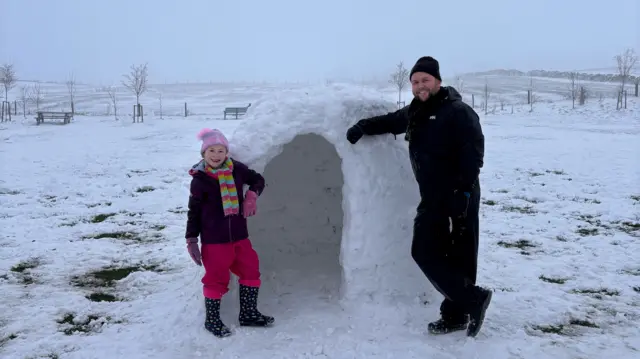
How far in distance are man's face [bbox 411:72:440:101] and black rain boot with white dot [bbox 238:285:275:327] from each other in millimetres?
1821

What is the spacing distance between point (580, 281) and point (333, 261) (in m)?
2.34

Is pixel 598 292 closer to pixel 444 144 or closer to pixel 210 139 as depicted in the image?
pixel 444 144

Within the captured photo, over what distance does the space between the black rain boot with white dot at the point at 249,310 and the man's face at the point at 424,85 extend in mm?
1821

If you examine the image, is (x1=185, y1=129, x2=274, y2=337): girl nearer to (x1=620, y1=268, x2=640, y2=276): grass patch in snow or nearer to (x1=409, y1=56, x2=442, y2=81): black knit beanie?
(x1=409, y1=56, x2=442, y2=81): black knit beanie

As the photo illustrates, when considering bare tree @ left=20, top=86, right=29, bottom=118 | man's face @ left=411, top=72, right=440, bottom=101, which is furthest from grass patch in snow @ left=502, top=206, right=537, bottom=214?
bare tree @ left=20, top=86, right=29, bottom=118

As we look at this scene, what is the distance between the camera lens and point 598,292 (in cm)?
432

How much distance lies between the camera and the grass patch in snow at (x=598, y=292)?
13.9 ft

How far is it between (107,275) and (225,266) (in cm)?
197

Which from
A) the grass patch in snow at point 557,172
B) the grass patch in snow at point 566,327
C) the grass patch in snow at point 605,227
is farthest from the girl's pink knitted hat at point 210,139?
the grass patch in snow at point 557,172

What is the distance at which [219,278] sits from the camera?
352 cm

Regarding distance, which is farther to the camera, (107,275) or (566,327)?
(107,275)

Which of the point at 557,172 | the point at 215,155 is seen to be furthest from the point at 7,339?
the point at 557,172

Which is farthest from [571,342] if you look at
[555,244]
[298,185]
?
[298,185]

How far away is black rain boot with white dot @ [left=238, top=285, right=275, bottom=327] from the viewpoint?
12.0ft
